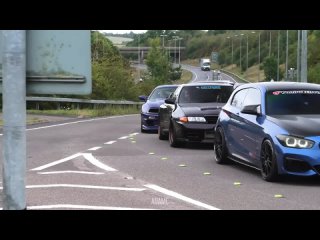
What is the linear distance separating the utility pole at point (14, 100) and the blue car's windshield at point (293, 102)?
6.32 metres

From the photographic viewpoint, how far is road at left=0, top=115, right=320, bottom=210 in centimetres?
785

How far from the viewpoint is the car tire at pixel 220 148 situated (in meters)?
11.9

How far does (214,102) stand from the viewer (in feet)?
53.3

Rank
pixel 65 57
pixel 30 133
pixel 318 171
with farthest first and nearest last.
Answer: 1. pixel 30 133
2. pixel 318 171
3. pixel 65 57

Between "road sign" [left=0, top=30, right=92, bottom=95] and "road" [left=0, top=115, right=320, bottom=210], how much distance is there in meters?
3.03

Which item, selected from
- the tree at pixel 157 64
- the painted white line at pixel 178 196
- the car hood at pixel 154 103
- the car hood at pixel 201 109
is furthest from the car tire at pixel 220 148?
the tree at pixel 157 64

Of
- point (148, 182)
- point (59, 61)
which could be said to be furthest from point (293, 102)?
point (59, 61)

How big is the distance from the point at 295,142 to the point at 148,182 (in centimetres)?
221

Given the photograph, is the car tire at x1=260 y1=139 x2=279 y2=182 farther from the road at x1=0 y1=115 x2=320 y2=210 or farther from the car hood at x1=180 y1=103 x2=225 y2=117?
the car hood at x1=180 y1=103 x2=225 y2=117

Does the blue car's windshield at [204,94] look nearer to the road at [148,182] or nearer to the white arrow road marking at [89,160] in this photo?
the road at [148,182]

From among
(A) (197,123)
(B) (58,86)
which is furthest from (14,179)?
(A) (197,123)

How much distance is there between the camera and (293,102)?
10.6 m
